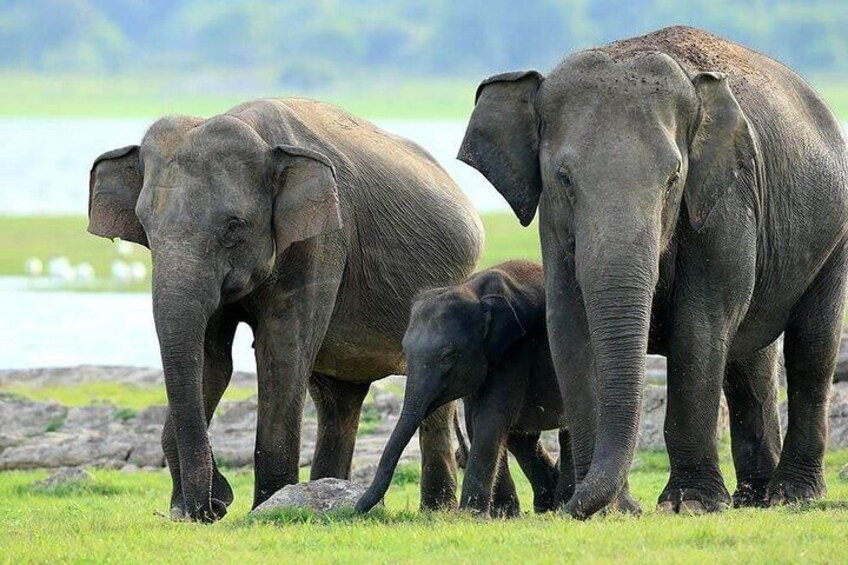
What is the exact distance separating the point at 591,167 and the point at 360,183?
375 centimetres

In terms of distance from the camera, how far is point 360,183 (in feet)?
48.1

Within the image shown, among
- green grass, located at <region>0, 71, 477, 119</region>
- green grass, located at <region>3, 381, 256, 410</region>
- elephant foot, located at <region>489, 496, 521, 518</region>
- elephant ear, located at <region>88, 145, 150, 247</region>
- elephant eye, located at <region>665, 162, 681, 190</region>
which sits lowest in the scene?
green grass, located at <region>3, 381, 256, 410</region>

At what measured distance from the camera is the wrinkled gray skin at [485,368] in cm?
1266

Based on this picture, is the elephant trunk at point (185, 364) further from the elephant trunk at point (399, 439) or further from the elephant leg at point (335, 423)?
the elephant leg at point (335, 423)

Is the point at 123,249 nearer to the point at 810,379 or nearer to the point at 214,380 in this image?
the point at 214,380

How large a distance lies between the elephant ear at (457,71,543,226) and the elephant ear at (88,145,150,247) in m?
2.59

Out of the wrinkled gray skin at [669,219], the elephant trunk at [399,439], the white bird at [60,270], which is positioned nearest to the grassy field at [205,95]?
the white bird at [60,270]

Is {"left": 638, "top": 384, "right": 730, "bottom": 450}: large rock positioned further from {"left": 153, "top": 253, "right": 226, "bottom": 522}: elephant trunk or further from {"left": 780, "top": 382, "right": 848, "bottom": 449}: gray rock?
{"left": 153, "top": 253, "right": 226, "bottom": 522}: elephant trunk

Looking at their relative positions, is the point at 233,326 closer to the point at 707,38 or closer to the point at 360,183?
the point at 360,183

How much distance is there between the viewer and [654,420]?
726 inches

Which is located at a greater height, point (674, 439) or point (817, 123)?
point (817, 123)

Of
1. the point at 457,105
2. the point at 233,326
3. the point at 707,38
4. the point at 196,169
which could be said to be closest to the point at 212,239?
the point at 196,169

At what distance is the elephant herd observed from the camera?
11.3 meters

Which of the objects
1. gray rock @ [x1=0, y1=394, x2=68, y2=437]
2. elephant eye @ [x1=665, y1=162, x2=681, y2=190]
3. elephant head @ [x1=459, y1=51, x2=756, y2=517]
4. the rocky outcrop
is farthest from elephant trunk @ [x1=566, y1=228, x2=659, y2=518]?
gray rock @ [x1=0, y1=394, x2=68, y2=437]
